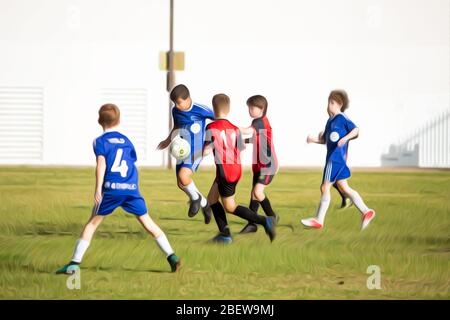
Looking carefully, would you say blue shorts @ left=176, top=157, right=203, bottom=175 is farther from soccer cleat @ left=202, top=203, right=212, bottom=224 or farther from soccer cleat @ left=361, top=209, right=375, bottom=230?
soccer cleat @ left=361, top=209, right=375, bottom=230

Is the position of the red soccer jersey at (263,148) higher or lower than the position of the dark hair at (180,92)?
lower

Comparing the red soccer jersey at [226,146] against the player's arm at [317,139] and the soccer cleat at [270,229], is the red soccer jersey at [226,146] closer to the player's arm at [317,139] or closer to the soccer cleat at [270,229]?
the soccer cleat at [270,229]

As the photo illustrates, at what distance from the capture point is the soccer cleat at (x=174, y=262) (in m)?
6.46

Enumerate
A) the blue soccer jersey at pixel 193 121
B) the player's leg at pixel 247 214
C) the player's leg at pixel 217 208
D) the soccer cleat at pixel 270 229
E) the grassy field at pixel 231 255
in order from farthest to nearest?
the blue soccer jersey at pixel 193 121 → the player's leg at pixel 217 208 → the soccer cleat at pixel 270 229 → the player's leg at pixel 247 214 → the grassy field at pixel 231 255

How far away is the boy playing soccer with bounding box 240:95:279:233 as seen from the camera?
7.65 meters

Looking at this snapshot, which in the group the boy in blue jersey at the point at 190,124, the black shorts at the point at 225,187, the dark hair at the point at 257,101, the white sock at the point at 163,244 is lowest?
the white sock at the point at 163,244

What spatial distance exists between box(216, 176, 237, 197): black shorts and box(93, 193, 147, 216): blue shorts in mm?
1009

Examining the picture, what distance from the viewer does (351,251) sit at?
7734 mm

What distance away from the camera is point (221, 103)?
7.00 m

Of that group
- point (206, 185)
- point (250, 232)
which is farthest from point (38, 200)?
point (250, 232)

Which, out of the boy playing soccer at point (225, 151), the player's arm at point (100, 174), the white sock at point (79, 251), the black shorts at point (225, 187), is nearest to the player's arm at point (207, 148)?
the boy playing soccer at point (225, 151)

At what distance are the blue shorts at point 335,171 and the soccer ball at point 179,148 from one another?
1.59 metres

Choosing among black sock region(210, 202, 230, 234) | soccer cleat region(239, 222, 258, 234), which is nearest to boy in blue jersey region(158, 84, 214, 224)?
black sock region(210, 202, 230, 234)

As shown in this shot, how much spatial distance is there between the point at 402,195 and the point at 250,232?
605 cm
